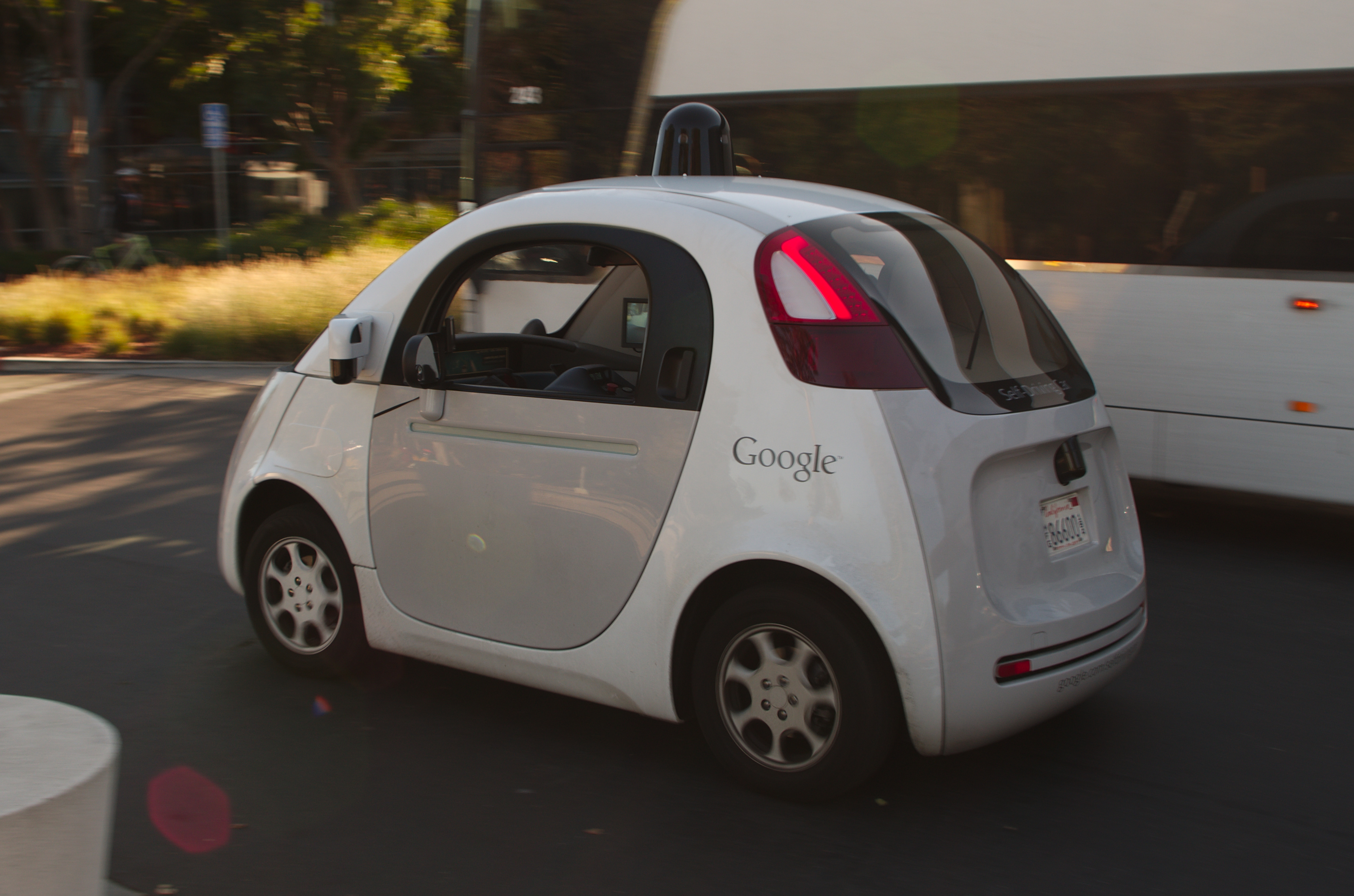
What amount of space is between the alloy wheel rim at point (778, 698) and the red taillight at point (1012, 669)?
0.43 m

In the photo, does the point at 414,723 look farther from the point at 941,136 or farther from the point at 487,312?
the point at 941,136

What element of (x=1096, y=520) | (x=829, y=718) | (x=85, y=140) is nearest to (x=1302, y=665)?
(x=1096, y=520)

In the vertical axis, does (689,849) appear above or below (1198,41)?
below

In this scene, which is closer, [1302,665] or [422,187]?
[1302,665]

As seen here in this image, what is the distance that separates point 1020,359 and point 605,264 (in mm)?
1793

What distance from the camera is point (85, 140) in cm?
A: 2623

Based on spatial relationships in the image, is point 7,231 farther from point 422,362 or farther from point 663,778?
point 663,778

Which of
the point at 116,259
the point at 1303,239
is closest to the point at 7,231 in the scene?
the point at 116,259

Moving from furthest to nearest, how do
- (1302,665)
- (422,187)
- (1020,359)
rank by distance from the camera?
(422,187)
(1302,665)
(1020,359)

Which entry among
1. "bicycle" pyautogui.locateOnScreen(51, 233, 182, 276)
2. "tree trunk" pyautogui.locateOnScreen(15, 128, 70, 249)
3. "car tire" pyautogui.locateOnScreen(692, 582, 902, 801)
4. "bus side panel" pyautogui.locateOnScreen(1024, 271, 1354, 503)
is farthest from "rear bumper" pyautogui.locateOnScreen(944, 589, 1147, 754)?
"tree trunk" pyautogui.locateOnScreen(15, 128, 70, 249)

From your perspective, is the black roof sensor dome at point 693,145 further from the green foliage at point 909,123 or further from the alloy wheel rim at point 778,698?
the green foliage at point 909,123

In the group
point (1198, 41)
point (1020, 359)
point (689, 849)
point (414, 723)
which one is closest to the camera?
point (689, 849)

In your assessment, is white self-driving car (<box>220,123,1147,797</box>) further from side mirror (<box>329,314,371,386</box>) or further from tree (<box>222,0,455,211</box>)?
tree (<box>222,0,455,211</box>)

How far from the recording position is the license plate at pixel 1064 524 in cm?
360
